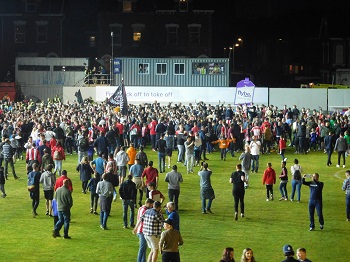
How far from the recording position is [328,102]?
197 feet

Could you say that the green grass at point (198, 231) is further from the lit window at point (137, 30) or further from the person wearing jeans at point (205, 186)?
the lit window at point (137, 30)

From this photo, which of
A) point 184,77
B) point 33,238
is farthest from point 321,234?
point 184,77

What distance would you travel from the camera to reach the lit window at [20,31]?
80.1 meters

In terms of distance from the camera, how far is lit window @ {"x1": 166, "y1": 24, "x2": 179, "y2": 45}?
7844 cm

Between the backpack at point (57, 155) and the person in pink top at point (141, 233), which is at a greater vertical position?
the backpack at point (57, 155)

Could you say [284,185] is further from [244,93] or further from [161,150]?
[244,93]

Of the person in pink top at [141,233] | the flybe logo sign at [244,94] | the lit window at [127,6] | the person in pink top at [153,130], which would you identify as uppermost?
the lit window at [127,6]

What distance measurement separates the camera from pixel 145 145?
142ft

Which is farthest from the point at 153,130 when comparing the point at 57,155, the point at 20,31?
the point at 20,31

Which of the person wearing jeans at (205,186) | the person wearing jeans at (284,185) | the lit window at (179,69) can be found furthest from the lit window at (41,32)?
the person wearing jeans at (205,186)

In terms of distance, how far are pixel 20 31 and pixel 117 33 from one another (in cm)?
978

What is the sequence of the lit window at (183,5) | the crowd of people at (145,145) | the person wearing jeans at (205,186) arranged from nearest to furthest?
the crowd of people at (145,145) < the person wearing jeans at (205,186) < the lit window at (183,5)

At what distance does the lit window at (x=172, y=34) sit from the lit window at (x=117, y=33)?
4579mm

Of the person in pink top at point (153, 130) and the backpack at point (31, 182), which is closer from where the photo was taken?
the backpack at point (31, 182)
